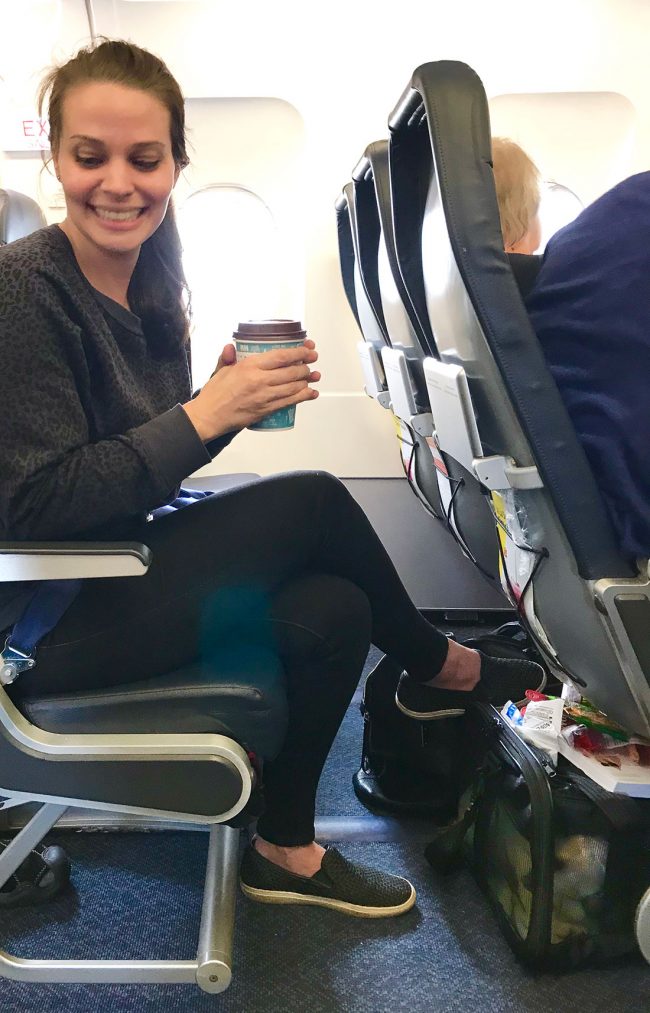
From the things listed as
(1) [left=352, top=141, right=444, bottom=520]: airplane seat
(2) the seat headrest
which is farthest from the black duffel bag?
(2) the seat headrest

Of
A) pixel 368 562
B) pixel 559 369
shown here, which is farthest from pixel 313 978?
pixel 559 369

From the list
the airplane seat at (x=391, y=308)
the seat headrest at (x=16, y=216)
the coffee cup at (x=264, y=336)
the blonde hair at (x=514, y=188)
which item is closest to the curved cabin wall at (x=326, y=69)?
the airplane seat at (x=391, y=308)

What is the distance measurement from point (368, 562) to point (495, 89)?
230cm

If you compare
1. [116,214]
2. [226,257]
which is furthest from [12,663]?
[226,257]

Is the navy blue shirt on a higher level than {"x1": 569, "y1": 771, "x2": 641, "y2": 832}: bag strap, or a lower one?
higher

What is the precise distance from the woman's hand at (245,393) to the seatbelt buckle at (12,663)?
1.20 feet

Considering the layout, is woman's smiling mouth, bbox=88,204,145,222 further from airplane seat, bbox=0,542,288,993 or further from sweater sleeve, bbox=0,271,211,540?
airplane seat, bbox=0,542,288,993

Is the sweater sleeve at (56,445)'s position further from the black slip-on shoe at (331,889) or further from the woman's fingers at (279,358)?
the black slip-on shoe at (331,889)

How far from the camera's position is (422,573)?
2777mm

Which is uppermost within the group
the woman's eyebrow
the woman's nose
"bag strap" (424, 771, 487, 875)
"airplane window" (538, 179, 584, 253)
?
"airplane window" (538, 179, 584, 253)

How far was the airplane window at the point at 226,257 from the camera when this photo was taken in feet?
10.3

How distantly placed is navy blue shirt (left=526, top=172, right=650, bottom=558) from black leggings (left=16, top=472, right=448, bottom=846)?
39cm

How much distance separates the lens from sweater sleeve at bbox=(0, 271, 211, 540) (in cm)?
95

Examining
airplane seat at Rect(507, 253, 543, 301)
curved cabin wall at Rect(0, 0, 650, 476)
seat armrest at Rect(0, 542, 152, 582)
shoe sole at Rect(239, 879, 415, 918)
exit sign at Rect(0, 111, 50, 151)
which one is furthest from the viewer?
exit sign at Rect(0, 111, 50, 151)
